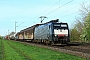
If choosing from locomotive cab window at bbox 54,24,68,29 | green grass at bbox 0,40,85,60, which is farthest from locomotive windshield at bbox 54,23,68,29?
Answer: green grass at bbox 0,40,85,60

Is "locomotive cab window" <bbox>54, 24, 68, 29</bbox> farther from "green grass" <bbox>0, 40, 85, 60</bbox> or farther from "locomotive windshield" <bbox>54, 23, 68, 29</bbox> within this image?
"green grass" <bbox>0, 40, 85, 60</bbox>

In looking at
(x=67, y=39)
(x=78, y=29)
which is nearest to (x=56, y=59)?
(x=67, y=39)

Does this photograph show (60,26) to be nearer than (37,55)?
No

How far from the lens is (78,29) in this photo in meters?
84.6

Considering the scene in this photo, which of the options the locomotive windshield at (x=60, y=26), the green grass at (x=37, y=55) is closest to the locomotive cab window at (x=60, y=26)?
the locomotive windshield at (x=60, y=26)

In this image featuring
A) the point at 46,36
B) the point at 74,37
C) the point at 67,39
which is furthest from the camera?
the point at 74,37

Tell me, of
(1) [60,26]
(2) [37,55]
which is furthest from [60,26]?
(2) [37,55]

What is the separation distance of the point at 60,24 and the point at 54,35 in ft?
6.76

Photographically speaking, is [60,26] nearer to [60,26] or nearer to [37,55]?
[60,26]

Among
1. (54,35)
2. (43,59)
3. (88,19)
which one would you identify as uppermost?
(88,19)

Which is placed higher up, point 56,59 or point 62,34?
point 62,34

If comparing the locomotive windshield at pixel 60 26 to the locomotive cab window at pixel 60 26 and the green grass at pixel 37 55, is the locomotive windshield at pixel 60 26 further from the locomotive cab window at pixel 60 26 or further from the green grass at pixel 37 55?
the green grass at pixel 37 55

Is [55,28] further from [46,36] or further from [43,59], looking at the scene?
[43,59]

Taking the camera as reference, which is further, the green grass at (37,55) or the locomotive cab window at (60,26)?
the locomotive cab window at (60,26)
